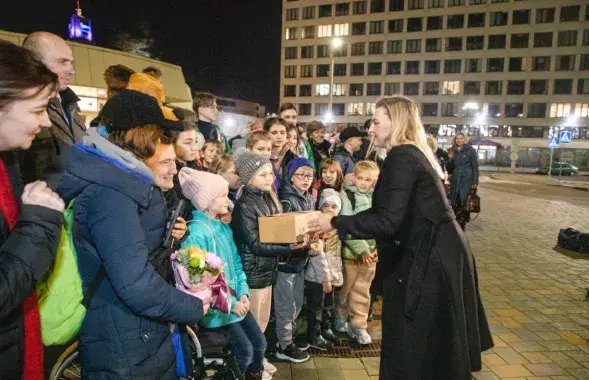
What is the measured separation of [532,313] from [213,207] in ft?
17.0

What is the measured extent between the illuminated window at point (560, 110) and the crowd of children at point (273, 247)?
69.5 meters

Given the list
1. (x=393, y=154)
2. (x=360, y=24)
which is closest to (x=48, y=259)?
(x=393, y=154)

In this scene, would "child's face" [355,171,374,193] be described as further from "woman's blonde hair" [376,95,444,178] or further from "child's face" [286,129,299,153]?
"woman's blonde hair" [376,95,444,178]

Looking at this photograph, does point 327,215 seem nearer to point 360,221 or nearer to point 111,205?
point 360,221

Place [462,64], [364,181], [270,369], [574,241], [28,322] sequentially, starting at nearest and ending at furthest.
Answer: [28,322] < [270,369] < [364,181] < [574,241] < [462,64]

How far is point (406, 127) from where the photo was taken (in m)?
3.15

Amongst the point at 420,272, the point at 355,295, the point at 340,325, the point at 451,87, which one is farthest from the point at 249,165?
the point at 451,87

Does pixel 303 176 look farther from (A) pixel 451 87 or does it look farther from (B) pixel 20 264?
(A) pixel 451 87

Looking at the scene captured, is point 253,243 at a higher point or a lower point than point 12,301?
lower

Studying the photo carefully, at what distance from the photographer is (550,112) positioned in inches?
2436

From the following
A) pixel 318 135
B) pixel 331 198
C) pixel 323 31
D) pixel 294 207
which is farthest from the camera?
pixel 323 31

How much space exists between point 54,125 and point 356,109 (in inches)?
2858

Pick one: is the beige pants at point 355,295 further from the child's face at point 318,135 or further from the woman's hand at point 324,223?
the child's face at point 318,135

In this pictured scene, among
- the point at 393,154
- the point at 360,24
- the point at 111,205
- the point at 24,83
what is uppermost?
the point at 360,24
